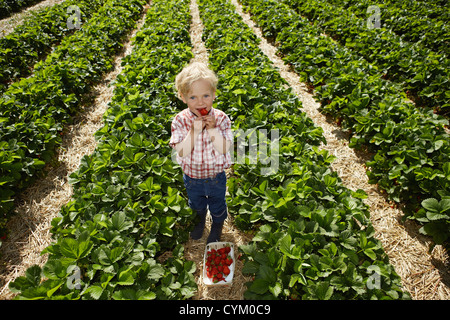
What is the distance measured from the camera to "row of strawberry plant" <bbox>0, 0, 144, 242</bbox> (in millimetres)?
3510

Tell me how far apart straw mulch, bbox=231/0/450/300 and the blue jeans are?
2.25 meters

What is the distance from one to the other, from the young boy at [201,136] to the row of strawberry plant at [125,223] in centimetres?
40

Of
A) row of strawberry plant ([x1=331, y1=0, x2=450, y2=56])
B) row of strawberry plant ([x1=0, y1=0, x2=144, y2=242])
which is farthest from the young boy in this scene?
row of strawberry plant ([x1=331, y1=0, x2=450, y2=56])

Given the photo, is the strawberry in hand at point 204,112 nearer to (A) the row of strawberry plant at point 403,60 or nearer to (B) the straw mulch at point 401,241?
(B) the straw mulch at point 401,241

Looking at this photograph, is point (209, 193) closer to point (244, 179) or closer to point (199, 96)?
point (244, 179)

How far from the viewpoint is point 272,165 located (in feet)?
10.4

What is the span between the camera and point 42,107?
4.49 m

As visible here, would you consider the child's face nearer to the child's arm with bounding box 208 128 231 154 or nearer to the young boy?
the young boy

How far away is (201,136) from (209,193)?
68cm

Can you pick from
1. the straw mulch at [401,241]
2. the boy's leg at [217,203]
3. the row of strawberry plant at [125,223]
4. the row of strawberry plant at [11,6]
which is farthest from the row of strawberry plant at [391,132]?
the row of strawberry plant at [11,6]

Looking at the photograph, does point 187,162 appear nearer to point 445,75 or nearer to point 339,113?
point 339,113

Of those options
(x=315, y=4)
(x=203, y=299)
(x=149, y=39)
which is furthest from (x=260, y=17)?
(x=203, y=299)

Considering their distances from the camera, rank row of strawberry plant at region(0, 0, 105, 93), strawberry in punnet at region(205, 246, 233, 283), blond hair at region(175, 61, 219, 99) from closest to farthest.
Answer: blond hair at region(175, 61, 219, 99) < strawberry in punnet at region(205, 246, 233, 283) < row of strawberry plant at region(0, 0, 105, 93)

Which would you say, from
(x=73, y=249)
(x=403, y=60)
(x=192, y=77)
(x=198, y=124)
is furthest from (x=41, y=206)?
(x=403, y=60)
